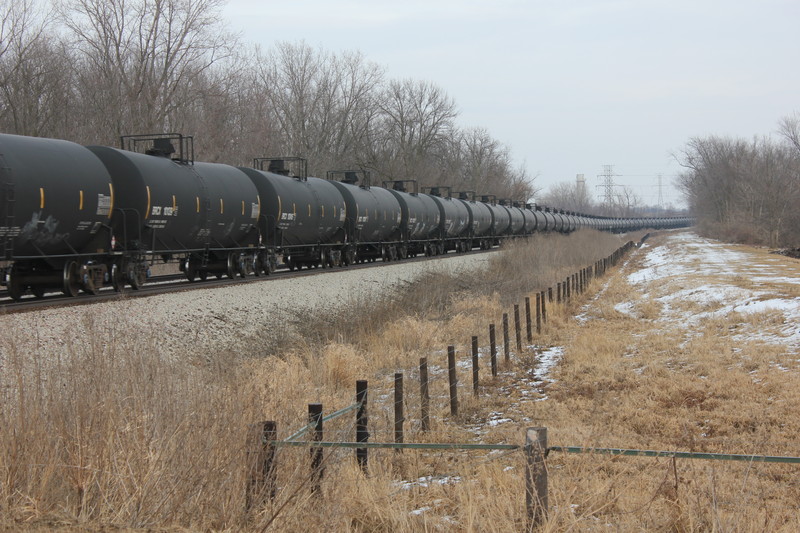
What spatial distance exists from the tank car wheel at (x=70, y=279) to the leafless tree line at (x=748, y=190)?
201 feet

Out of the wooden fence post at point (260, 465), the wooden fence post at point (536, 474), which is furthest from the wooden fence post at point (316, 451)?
the wooden fence post at point (536, 474)

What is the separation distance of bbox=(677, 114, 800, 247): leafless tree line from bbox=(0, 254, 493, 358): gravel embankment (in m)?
54.9

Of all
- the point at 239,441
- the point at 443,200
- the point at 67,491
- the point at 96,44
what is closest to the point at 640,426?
the point at 239,441

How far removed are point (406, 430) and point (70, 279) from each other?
9.40 metres

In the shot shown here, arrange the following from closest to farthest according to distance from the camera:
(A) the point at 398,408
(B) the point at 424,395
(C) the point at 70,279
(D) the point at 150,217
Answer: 1. (A) the point at 398,408
2. (B) the point at 424,395
3. (C) the point at 70,279
4. (D) the point at 150,217

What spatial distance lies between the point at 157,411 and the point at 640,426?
6913 mm

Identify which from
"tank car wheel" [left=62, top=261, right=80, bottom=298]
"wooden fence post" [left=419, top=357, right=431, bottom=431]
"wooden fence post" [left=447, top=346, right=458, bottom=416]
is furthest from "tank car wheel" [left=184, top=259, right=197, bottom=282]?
"wooden fence post" [left=419, top=357, right=431, bottom=431]

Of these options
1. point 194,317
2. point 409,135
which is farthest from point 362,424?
point 409,135

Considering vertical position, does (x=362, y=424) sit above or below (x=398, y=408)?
above

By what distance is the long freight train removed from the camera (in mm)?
15195

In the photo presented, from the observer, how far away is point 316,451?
685 centimetres

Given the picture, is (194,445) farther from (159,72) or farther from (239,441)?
(159,72)

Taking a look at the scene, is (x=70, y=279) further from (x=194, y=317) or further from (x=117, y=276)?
(x=194, y=317)

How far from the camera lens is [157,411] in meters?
6.84
